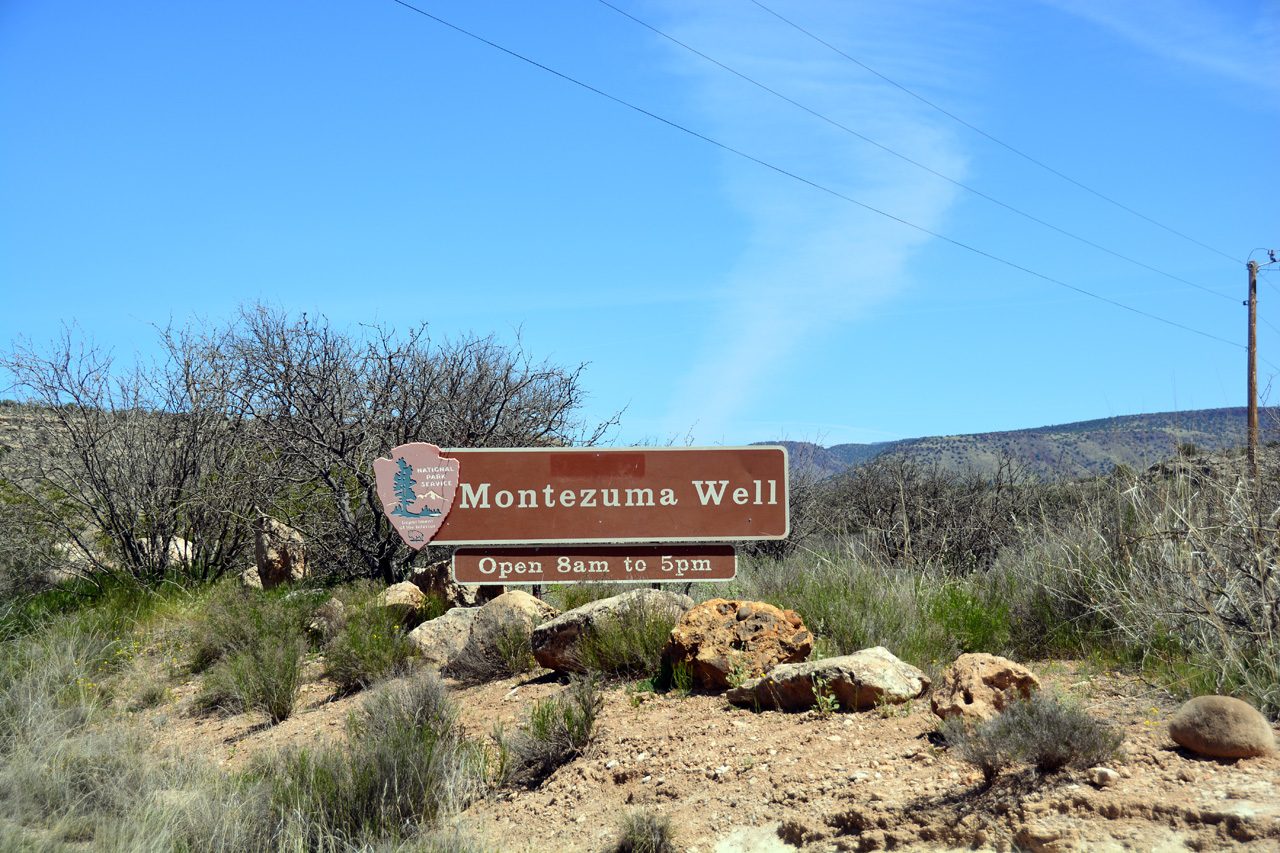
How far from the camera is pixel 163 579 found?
1088 centimetres

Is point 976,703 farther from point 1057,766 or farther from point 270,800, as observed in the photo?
point 270,800

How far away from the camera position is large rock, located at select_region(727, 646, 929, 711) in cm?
514

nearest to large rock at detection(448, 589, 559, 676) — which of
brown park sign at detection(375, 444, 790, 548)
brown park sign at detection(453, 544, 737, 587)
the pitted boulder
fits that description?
the pitted boulder

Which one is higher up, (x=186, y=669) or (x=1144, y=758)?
(x=1144, y=758)

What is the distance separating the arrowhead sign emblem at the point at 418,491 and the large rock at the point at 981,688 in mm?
4901

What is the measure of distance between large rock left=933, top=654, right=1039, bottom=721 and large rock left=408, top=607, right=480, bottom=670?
4.09 metres

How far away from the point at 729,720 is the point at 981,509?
9.49m

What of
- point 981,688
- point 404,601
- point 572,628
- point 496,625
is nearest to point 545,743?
point 572,628

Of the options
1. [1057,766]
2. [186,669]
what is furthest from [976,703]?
[186,669]

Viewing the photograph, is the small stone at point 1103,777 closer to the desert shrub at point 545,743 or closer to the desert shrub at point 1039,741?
the desert shrub at point 1039,741

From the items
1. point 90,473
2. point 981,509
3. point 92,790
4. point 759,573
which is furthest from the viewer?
point 981,509

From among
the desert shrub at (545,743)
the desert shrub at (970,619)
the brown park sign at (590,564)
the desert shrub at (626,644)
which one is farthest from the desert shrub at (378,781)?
the desert shrub at (970,619)

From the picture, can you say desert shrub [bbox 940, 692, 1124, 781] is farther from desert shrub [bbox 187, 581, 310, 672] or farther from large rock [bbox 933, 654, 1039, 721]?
desert shrub [bbox 187, 581, 310, 672]

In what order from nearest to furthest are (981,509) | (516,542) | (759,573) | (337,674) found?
Answer: (337,674)
(516,542)
(759,573)
(981,509)
